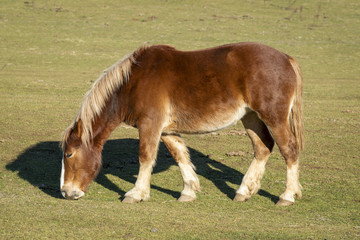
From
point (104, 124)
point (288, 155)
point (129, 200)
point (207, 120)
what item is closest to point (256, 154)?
point (288, 155)

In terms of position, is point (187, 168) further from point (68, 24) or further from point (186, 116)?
point (68, 24)

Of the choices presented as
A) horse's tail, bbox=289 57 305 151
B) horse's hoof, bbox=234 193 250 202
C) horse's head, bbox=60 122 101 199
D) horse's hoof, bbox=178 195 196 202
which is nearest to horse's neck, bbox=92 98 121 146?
horse's head, bbox=60 122 101 199

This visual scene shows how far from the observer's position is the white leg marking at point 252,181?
22.0ft

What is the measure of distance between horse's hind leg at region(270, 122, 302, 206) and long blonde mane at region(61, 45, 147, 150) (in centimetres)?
194

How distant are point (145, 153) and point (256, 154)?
1505mm

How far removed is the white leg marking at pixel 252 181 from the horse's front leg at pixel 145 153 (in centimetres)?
118

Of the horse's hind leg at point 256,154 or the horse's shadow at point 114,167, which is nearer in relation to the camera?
the horse's hind leg at point 256,154

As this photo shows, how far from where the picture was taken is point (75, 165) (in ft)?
20.8

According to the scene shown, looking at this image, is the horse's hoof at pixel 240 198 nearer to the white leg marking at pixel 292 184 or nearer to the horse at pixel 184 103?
the horse at pixel 184 103

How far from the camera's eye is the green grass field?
Answer: 17.4 ft

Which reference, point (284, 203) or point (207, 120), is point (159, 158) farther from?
point (284, 203)

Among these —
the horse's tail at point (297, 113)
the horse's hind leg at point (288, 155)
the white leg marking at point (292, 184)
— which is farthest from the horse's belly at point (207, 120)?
the white leg marking at point (292, 184)

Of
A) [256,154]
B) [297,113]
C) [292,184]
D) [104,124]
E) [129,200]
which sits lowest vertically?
[129,200]

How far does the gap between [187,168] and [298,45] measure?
20768 mm
